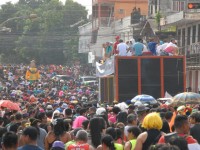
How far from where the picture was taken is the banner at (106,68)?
28.8 metres

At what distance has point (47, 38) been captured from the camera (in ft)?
342

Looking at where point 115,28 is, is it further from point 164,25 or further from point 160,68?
point 160,68

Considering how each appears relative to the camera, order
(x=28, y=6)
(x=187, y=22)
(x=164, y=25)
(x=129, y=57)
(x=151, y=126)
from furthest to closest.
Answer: (x=28, y=6) < (x=164, y=25) < (x=187, y=22) < (x=129, y=57) < (x=151, y=126)

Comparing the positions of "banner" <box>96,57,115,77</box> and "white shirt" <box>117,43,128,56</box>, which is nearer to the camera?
"banner" <box>96,57,115,77</box>

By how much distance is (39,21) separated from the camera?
10975cm

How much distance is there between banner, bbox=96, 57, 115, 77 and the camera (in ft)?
94.3

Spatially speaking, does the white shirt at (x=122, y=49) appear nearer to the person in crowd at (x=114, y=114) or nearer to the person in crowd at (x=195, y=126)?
the person in crowd at (x=114, y=114)

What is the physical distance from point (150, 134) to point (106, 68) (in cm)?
1890

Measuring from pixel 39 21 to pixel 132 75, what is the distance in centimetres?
8248

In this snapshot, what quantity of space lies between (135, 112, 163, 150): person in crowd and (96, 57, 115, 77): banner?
16759 mm

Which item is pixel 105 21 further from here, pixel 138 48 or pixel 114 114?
pixel 114 114

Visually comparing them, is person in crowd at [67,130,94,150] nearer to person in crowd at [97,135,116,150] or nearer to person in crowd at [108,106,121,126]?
person in crowd at [97,135,116,150]

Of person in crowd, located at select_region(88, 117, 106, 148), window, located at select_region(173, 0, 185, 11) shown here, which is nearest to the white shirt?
person in crowd, located at select_region(88, 117, 106, 148)

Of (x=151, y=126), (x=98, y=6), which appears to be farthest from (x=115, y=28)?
(x=151, y=126)
